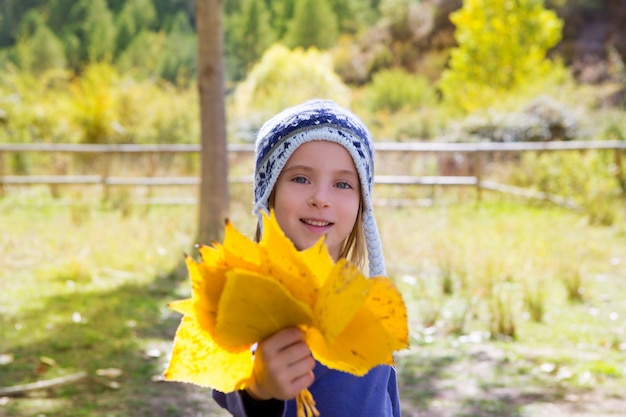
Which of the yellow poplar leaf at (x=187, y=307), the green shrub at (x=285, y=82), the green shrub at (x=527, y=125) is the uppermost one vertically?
the green shrub at (x=285, y=82)

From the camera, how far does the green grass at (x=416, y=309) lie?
4.81 m

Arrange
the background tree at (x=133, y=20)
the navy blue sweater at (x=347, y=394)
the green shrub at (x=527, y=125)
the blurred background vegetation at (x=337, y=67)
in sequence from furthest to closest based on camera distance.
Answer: the background tree at (x=133, y=20) → the blurred background vegetation at (x=337, y=67) → the green shrub at (x=527, y=125) → the navy blue sweater at (x=347, y=394)

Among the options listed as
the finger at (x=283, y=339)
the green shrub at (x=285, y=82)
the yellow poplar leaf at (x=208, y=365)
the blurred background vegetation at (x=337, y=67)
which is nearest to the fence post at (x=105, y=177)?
the blurred background vegetation at (x=337, y=67)

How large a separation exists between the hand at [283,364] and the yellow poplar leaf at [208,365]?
21 mm

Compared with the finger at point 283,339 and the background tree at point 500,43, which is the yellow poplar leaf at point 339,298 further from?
the background tree at point 500,43

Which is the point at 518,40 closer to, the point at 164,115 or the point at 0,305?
the point at 164,115

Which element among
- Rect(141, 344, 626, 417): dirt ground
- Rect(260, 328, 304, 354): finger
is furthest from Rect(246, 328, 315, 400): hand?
Rect(141, 344, 626, 417): dirt ground

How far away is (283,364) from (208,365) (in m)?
0.12

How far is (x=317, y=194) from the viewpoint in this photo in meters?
1.83

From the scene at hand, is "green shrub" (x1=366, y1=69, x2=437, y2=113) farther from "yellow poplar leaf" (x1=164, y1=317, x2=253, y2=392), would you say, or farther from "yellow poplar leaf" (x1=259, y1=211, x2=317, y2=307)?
"yellow poplar leaf" (x1=259, y1=211, x2=317, y2=307)

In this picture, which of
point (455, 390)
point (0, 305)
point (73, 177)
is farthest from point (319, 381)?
point (73, 177)

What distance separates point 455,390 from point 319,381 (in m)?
3.28

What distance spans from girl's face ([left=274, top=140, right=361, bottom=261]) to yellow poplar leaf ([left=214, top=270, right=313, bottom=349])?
1.98 ft

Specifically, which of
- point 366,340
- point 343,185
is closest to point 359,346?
point 366,340
